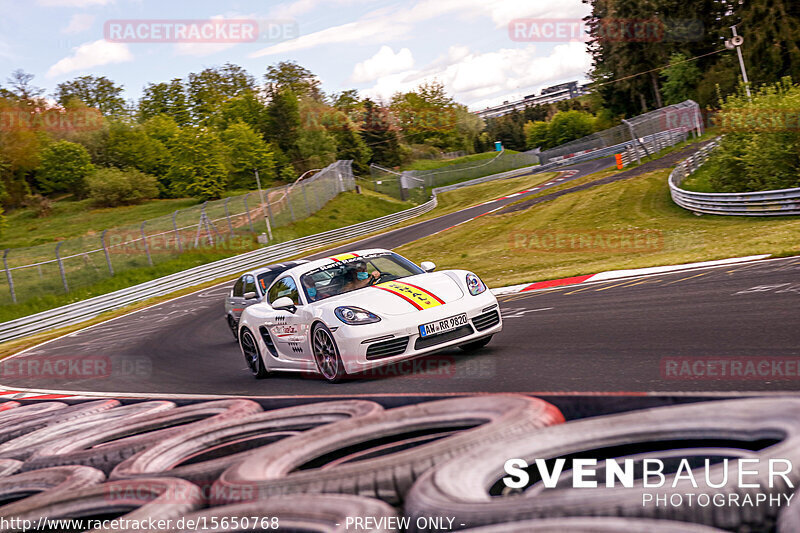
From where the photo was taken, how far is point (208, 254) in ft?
139

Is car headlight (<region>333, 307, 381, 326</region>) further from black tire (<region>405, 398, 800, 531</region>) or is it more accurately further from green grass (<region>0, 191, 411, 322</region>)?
green grass (<region>0, 191, 411, 322</region>)

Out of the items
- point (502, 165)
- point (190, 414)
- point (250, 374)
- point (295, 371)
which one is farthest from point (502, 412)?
point (502, 165)

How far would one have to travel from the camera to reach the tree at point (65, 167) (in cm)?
7888

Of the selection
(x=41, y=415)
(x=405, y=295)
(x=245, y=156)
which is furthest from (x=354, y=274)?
(x=245, y=156)

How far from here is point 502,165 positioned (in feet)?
273

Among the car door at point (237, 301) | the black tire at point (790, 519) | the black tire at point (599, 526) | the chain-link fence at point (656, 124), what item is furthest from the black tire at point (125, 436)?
the chain-link fence at point (656, 124)

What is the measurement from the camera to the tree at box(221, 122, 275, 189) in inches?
3132

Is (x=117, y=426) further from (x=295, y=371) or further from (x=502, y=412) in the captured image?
(x=502, y=412)

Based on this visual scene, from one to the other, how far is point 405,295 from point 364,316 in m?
0.59

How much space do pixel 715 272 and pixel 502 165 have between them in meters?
72.6

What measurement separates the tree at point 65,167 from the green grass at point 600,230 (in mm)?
58005

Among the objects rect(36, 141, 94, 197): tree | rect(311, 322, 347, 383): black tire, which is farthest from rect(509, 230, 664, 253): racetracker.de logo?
rect(36, 141, 94, 197): tree

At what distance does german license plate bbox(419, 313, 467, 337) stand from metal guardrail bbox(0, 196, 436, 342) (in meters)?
26.3

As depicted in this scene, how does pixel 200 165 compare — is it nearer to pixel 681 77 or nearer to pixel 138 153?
pixel 138 153
